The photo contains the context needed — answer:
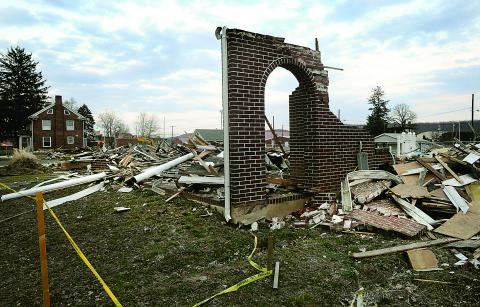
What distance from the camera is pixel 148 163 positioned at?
1266 cm

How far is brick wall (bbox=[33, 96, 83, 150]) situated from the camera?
44.3m

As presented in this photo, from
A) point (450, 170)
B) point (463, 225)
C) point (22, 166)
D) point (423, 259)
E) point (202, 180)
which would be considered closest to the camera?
point (423, 259)

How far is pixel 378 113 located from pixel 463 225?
2187 inches

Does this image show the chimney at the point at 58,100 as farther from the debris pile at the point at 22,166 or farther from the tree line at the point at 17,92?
the debris pile at the point at 22,166

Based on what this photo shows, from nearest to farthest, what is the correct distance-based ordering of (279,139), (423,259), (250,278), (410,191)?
1. (250,278)
2. (423,259)
3. (410,191)
4. (279,139)

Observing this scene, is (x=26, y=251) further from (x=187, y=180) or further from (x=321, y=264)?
(x=321, y=264)

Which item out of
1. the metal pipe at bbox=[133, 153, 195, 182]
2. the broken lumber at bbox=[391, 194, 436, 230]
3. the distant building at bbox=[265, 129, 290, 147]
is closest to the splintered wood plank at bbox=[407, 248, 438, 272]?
the broken lumber at bbox=[391, 194, 436, 230]

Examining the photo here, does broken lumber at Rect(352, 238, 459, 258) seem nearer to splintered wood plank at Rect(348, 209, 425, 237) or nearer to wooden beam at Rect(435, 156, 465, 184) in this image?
splintered wood plank at Rect(348, 209, 425, 237)

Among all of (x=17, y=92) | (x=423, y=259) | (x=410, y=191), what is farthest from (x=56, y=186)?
(x=17, y=92)

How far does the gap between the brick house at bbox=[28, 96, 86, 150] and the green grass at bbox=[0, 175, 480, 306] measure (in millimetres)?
43885

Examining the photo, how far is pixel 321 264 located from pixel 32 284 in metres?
3.79

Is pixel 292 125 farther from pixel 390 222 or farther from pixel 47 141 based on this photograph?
pixel 47 141

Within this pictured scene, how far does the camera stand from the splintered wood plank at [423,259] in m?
4.31

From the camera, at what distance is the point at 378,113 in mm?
56531
